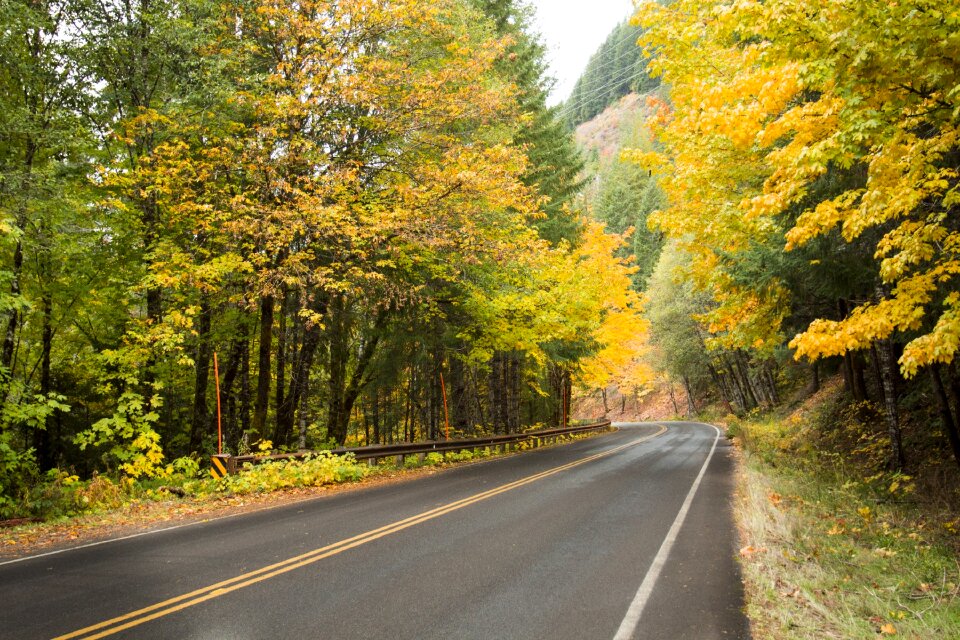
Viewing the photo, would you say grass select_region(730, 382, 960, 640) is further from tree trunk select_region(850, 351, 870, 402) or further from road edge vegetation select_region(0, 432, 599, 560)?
road edge vegetation select_region(0, 432, 599, 560)

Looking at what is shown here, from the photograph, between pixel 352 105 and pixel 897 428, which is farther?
pixel 352 105

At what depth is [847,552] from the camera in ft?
21.9

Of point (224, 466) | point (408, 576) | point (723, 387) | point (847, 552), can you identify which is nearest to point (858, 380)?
point (847, 552)

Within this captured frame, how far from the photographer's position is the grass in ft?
15.0

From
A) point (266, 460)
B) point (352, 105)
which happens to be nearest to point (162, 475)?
point (266, 460)

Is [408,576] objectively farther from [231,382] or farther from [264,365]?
[231,382]

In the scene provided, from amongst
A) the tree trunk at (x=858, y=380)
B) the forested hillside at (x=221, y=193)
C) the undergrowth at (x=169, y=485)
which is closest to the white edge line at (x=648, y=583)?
the undergrowth at (x=169, y=485)

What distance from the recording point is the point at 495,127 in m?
17.6

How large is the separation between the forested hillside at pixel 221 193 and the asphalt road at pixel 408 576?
467cm

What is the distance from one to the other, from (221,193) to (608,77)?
505 ft

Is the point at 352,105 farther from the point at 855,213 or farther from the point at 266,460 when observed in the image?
the point at 855,213

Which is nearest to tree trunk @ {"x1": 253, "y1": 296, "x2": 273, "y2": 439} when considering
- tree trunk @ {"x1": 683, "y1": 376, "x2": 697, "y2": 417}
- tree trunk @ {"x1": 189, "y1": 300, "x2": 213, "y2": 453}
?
tree trunk @ {"x1": 189, "y1": 300, "x2": 213, "y2": 453}

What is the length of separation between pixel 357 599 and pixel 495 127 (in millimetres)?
15655

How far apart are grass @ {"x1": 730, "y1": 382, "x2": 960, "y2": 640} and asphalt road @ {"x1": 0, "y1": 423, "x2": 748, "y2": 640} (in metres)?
0.42
